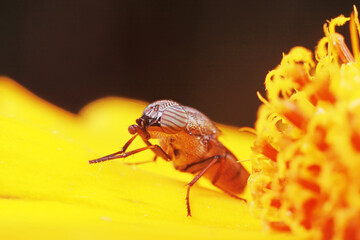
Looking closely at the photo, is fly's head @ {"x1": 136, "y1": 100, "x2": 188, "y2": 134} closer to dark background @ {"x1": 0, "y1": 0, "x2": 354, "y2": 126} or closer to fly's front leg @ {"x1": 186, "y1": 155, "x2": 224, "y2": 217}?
fly's front leg @ {"x1": 186, "y1": 155, "x2": 224, "y2": 217}

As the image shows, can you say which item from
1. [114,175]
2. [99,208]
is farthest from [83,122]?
[99,208]

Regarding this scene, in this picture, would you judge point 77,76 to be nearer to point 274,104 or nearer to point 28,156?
point 28,156

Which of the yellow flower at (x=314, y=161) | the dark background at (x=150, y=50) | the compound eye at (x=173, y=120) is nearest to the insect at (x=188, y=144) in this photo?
the compound eye at (x=173, y=120)

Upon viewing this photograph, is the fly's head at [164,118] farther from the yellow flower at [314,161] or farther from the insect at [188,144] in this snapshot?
the yellow flower at [314,161]

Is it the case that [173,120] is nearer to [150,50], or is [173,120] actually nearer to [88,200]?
[88,200]

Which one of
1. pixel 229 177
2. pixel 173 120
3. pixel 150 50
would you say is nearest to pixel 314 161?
pixel 173 120
